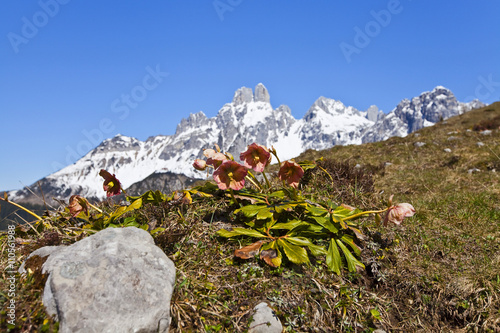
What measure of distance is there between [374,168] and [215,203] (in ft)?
21.9

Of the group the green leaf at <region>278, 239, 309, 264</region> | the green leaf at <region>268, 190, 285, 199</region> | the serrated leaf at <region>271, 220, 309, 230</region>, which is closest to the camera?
the green leaf at <region>278, 239, 309, 264</region>

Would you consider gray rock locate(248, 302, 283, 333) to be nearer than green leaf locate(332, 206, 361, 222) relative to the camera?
Yes

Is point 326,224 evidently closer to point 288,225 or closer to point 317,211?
point 317,211

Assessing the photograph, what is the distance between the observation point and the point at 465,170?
8203 millimetres

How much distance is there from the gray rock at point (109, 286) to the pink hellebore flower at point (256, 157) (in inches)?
52.2

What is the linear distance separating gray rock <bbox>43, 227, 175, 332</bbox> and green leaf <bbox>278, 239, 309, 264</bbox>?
3.42 ft

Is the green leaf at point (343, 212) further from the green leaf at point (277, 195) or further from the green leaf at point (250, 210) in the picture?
the green leaf at point (250, 210)

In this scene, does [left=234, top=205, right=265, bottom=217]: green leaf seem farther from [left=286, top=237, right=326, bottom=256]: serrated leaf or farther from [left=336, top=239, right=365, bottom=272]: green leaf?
[left=336, top=239, right=365, bottom=272]: green leaf

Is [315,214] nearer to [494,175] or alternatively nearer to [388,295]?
[388,295]

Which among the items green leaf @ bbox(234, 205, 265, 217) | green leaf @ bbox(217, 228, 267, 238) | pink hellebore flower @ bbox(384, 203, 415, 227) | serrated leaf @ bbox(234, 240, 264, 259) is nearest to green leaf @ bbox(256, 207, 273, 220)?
green leaf @ bbox(234, 205, 265, 217)


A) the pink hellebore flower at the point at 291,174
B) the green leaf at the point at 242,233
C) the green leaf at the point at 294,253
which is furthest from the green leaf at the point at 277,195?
the green leaf at the point at 294,253

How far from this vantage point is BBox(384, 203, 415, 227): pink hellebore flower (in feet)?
9.05

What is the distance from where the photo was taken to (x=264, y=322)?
241 centimetres

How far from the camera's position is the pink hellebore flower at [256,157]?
10.6ft
